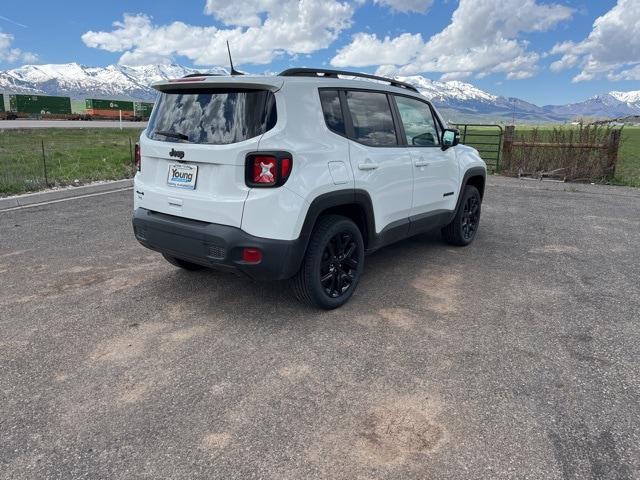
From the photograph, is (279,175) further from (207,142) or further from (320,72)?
(320,72)

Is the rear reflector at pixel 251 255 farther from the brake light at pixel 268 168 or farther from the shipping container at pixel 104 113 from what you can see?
the shipping container at pixel 104 113

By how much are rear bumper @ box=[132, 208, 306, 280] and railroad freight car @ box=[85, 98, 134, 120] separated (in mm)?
57981

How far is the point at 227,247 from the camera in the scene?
340cm

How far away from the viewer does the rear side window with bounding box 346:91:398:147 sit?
13.2 feet

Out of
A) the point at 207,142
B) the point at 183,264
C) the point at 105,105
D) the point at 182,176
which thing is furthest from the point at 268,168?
the point at 105,105

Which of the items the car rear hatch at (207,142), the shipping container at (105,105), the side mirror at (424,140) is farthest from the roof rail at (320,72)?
the shipping container at (105,105)

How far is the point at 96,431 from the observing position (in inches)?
98.6

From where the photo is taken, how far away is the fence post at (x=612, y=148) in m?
12.0

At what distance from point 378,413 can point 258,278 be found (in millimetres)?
1350

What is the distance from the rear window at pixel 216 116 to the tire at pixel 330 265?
91 cm


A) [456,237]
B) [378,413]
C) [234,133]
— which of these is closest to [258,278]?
[234,133]

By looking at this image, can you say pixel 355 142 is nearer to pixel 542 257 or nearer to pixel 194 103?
pixel 194 103

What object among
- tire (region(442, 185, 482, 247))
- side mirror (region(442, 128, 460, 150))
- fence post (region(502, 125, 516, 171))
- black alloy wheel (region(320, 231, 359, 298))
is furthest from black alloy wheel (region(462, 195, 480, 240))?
fence post (region(502, 125, 516, 171))

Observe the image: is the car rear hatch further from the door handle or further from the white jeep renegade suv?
the door handle
